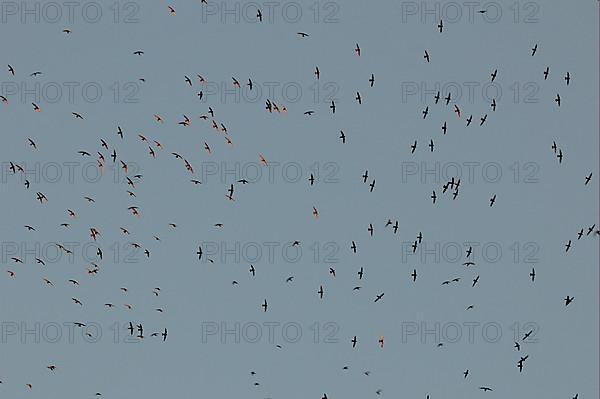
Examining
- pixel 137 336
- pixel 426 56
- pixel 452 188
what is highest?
pixel 426 56

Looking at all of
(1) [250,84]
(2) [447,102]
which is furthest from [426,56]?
(1) [250,84]

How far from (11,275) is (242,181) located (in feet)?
21.2

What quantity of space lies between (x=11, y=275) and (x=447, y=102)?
39.4ft

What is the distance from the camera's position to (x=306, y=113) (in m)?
52.6

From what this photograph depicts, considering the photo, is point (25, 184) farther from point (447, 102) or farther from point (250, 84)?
point (447, 102)

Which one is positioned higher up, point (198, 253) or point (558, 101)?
point (558, 101)

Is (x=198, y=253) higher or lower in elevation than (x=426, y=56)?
lower

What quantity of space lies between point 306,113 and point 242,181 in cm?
243

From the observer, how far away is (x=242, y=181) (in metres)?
53.2

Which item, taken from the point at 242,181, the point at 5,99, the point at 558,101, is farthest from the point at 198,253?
the point at 558,101

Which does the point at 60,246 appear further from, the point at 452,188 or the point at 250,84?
the point at 452,188

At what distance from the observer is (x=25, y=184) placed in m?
52.3

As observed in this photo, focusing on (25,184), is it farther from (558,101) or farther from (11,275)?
(558,101)

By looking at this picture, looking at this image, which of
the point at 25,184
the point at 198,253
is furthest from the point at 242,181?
the point at 25,184
